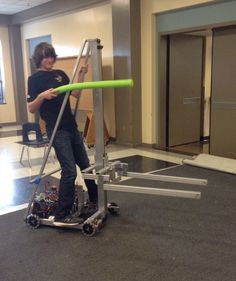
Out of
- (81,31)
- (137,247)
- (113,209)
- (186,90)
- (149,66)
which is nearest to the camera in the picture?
(137,247)

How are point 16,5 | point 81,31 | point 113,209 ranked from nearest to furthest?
1. point 113,209
2. point 81,31
3. point 16,5

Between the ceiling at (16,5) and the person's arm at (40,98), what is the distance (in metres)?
5.73

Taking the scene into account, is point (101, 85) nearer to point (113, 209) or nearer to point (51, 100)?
point (51, 100)

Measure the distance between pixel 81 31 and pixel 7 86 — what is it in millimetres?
3228

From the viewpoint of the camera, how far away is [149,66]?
588 centimetres

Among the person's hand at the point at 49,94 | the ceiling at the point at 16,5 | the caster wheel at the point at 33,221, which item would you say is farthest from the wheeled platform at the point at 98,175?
the ceiling at the point at 16,5

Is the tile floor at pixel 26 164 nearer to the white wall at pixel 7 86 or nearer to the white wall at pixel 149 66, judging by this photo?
the white wall at pixel 149 66

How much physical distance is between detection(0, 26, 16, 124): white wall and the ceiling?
0.74 meters

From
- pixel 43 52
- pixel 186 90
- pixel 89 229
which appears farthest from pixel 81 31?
pixel 89 229

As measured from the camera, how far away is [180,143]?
6.23 meters

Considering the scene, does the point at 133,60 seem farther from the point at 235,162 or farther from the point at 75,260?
the point at 75,260

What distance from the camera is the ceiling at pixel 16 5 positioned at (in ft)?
24.7

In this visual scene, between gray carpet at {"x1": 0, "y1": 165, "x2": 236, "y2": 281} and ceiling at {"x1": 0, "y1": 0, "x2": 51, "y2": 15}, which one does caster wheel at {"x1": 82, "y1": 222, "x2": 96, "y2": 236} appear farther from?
ceiling at {"x1": 0, "y1": 0, "x2": 51, "y2": 15}

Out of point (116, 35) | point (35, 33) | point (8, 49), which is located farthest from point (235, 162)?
point (8, 49)
